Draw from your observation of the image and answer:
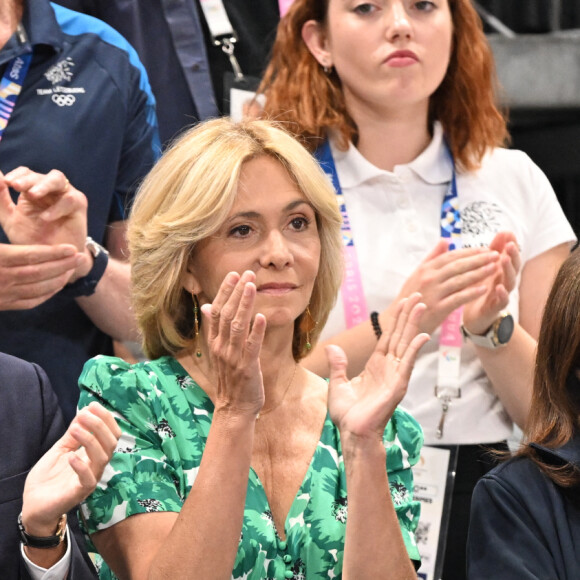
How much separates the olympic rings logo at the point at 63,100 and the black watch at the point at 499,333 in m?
1.13

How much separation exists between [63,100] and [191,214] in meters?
0.64

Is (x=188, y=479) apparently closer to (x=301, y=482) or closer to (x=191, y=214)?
(x=301, y=482)

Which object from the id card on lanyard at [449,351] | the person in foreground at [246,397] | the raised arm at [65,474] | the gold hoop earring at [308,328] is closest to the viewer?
the raised arm at [65,474]

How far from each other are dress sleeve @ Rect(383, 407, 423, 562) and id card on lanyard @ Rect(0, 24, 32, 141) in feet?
3.68

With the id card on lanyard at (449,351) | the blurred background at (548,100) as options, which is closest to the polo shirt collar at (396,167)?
the id card on lanyard at (449,351)

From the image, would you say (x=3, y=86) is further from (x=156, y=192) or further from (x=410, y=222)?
(x=410, y=222)

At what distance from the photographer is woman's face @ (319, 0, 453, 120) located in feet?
10.1

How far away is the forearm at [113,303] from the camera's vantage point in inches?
110

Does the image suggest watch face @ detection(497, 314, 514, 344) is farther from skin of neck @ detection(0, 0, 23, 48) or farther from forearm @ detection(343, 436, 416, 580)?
skin of neck @ detection(0, 0, 23, 48)

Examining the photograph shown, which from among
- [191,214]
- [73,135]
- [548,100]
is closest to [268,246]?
[191,214]

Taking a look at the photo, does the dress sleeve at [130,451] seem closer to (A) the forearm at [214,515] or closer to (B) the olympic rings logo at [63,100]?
(A) the forearm at [214,515]

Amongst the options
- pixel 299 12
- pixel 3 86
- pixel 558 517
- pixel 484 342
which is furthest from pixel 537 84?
pixel 558 517

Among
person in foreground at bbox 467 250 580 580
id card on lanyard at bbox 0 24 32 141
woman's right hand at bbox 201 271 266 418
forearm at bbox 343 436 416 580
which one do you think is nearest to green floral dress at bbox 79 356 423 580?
forearm at bbox 343 436 416 580

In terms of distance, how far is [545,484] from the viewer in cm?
210
